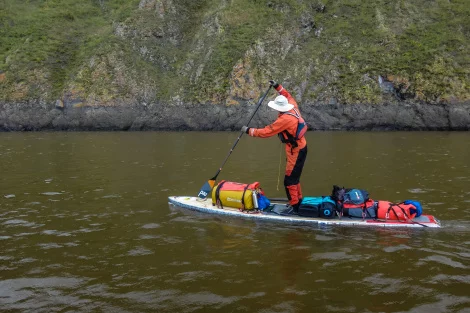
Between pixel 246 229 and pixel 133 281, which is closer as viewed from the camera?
pixel 133 281

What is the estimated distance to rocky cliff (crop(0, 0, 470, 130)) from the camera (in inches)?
1815

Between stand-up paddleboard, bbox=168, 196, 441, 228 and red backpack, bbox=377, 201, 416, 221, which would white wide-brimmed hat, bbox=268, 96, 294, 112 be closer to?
stand-up paddleboard, bbox=168, 196, 441, 228

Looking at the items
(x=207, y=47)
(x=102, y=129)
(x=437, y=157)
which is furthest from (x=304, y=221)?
(x=207, y=47)

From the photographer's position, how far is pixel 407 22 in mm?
52500

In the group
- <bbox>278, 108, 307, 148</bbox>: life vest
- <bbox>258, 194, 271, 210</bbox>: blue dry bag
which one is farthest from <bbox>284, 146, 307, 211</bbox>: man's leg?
<bbox>258, 194, 271, 210</bbox>: blue dry bag

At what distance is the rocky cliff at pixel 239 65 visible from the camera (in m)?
46.1

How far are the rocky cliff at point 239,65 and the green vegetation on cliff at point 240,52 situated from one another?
0.15 meters

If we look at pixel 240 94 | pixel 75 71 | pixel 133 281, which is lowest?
pixel 133 281

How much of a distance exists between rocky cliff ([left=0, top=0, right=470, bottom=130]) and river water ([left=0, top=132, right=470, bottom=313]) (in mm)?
32349

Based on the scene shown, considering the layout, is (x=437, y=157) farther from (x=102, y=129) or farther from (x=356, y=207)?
(x=102, y=129)

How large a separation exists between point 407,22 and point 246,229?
171ft

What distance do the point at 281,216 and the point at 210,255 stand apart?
3.19 metres

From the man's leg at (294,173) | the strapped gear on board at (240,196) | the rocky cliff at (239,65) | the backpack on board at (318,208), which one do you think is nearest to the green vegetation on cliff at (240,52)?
the rocky cliff at (239,65)

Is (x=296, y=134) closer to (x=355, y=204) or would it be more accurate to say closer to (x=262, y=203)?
(x=262, y=203)
